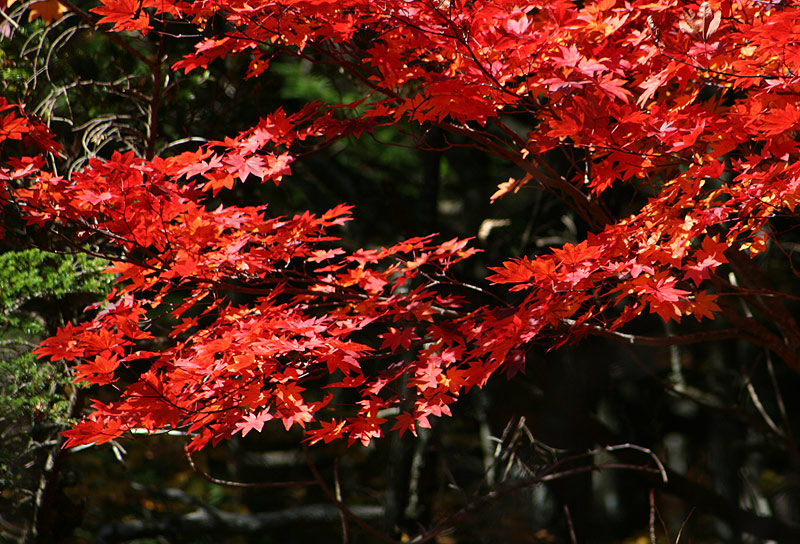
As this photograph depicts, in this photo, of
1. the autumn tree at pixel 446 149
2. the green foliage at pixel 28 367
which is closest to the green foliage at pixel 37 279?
the green foliage at pixel 28 367

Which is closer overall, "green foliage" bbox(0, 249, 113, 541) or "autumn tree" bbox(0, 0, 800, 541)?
"autumn tree" bbox(0, 0, 800, 541)

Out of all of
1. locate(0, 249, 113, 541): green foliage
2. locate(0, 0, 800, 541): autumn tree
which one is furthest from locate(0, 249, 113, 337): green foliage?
locate(0, 0, 800, 541): autumn tree

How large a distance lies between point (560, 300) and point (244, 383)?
129cm

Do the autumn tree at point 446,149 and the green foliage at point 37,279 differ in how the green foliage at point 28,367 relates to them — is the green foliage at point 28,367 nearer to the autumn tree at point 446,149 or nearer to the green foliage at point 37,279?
the green foliage at point 37,279

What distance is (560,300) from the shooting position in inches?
108

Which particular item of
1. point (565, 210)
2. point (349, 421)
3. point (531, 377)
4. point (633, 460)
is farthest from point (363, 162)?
point (349, 421)

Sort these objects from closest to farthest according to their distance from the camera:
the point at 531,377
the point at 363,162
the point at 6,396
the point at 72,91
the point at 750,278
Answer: the point at 750,278
the point at 6,396
the point at 72,91
the point at 531,377
the point at 363,162

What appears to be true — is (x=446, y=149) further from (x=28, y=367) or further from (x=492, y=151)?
(x=28, y=367)

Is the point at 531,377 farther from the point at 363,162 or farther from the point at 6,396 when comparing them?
the point at 6,396

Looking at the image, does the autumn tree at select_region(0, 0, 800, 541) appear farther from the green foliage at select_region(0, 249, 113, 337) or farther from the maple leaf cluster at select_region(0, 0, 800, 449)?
the green foliage at select_region(0, 249, 113, 337)

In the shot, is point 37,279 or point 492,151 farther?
point 37,279

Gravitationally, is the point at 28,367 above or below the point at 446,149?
below

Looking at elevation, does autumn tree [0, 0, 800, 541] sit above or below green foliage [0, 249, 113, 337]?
above

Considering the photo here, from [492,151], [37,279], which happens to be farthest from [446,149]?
[37,279]
